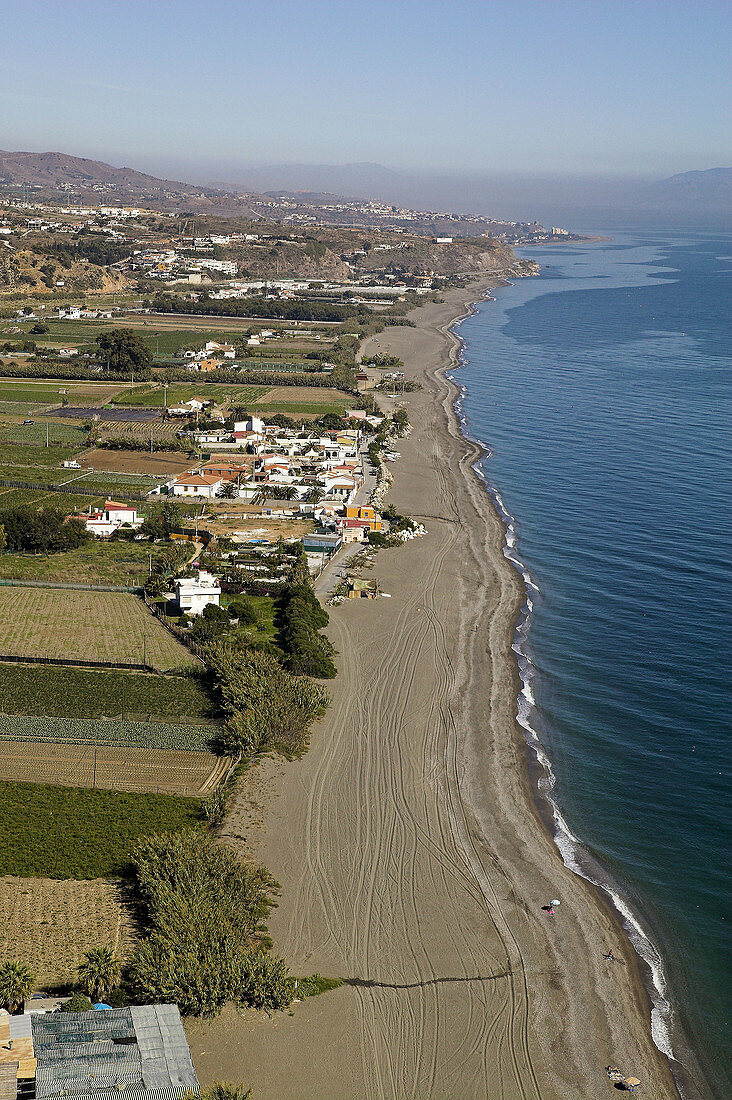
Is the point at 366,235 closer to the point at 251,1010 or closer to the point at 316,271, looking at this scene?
the point at 316,271

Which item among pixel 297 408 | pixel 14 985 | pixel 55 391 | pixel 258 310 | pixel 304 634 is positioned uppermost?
pixel 258 310

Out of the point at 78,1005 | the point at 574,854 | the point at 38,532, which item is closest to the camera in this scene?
the point at 78,1005

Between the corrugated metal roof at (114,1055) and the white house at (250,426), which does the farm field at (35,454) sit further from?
the corrugated metal roof at (114,1055)

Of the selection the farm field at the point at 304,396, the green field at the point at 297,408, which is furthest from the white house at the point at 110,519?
the farm field at the point at 304,396

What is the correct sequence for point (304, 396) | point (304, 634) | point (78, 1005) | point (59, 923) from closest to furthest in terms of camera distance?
1. point (78, 1005)
2. point (59, 923)
3. point (304, 634)
4. point (304, 396)

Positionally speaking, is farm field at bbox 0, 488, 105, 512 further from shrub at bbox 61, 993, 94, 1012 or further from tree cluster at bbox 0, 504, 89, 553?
shrub at bbox 61, 993, 94, 1012

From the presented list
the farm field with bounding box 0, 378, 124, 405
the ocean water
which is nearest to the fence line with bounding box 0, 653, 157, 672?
the ocean water

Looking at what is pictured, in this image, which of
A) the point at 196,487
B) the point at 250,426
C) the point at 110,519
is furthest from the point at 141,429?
the point at 110,519

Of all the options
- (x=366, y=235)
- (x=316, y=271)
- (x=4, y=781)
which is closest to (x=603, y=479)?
(x=4, y=781)

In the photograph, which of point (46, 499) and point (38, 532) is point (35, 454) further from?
point (38, 532)
